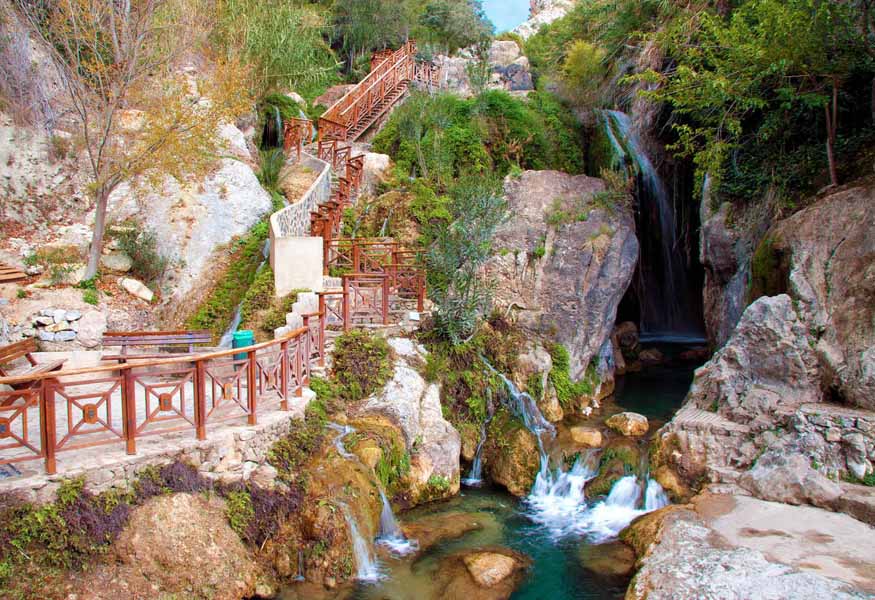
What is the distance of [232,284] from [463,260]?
6.38 m

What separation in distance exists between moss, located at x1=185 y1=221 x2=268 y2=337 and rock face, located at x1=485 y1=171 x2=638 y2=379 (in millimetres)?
6363

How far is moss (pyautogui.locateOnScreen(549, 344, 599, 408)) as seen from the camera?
13.4m

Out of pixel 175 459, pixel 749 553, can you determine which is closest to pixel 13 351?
pixel 175 459

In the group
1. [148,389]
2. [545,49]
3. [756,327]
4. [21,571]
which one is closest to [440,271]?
[756,327]

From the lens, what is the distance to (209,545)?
6.57 metres

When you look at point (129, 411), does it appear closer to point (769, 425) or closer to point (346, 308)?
point (346, 308)

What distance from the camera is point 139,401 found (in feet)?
28.7

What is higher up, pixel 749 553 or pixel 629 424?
pixel 749 553

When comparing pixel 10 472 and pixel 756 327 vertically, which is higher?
pixel 756 327

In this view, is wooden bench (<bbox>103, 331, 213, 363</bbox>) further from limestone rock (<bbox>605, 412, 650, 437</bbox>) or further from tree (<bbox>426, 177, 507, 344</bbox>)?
limestone rock (<bbox>605, 412, 650, 437</bbox>)

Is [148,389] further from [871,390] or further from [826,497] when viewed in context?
[871,390]

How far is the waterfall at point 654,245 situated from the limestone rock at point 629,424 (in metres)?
7.96

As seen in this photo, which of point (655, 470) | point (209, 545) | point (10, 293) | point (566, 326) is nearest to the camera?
point (209, 545)

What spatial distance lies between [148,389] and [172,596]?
2315 millimetres
